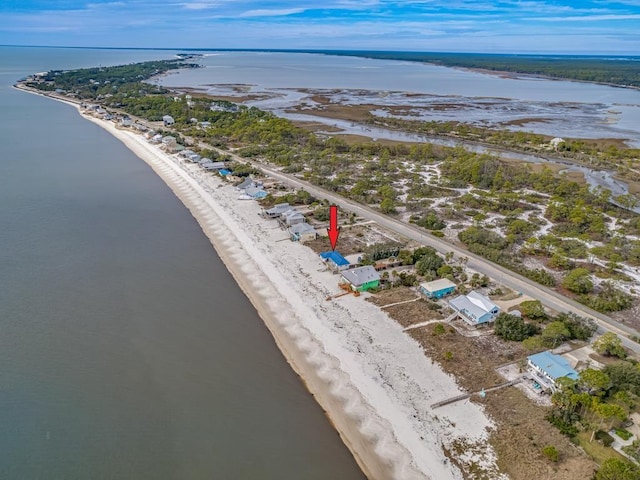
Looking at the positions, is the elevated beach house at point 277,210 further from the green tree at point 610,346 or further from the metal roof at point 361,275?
the green tree at point 610,346

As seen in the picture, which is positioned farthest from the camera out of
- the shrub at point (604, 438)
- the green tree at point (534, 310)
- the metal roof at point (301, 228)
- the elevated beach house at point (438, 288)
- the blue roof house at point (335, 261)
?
the metal roof at point (301, 228)

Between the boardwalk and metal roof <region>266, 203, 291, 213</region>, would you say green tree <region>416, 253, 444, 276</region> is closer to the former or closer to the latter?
the boardwalk

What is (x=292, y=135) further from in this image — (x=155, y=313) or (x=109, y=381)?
(x=109, y=381)

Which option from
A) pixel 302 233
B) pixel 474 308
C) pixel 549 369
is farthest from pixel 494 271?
pixel 302 233

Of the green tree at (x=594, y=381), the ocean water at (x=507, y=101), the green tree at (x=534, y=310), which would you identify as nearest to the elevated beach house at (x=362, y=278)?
the green tree at (x=534, y=310)

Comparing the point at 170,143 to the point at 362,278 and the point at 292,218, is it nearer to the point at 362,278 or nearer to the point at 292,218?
the point at 292,218

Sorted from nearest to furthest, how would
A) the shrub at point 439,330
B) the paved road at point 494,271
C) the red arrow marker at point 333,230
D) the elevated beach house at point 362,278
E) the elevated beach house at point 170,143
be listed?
1. the shrub at point 439,330
2. the paved road at point 494,271
3. the elevated beach house at point 362,278
4. the red arrow marker at point 333,230
5. the elevated beach house at point 170,143
